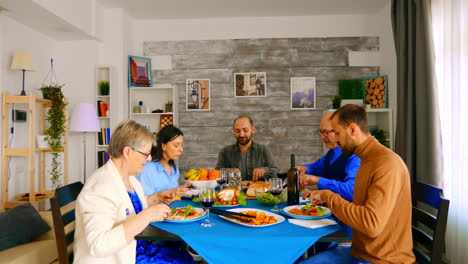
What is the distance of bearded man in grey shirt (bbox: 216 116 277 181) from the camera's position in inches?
133

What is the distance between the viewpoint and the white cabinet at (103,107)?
4566 mm

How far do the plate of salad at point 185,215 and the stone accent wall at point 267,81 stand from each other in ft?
10.3

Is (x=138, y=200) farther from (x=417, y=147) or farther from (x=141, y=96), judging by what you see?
(x=141, y=96)

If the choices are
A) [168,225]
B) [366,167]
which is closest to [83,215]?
[168,225]

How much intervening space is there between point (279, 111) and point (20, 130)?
338 centimetres

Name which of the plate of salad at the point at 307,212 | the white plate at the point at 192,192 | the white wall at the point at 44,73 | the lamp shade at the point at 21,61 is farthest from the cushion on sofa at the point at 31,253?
the lamp shade at the point at 21,61

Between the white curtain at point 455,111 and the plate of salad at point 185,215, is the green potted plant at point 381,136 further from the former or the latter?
the plate of salad at point 185,215

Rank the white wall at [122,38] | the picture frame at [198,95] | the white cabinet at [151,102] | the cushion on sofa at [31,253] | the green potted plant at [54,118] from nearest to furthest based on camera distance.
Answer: the cushion on sofa at [31,253], the green potted plant at [54,118], the white wall at [122,38], the white cabinet at [151,102], the picture frame at [198,95]

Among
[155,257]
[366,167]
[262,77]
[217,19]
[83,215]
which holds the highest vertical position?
[217,19]

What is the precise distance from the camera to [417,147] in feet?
11.0

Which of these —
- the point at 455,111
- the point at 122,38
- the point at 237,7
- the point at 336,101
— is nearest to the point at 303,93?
the point at 336,101

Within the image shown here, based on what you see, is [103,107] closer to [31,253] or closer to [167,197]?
[31,253]

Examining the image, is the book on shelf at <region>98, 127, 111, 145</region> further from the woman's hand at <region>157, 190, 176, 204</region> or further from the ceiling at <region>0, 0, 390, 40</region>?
the woman's hand at <region>157, 190, 176, 204</region>

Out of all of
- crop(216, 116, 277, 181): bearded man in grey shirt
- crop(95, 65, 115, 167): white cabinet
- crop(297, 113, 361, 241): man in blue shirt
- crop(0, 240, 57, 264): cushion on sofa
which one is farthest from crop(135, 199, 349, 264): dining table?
crop(95, 65, 115, 167): white cabinet
